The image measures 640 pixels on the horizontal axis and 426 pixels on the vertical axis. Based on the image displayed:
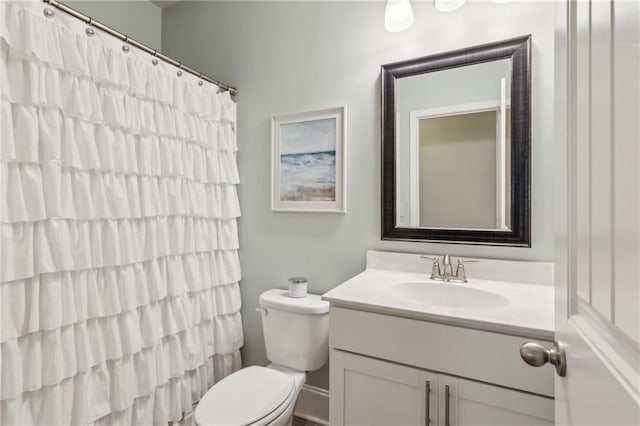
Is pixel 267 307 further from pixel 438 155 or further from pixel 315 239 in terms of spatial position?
pixel 438 155

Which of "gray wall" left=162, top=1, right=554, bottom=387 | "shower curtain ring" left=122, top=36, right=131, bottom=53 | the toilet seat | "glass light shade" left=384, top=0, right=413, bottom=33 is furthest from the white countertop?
"shower curtain ring" left=122, top=36, right=131, bottom=53

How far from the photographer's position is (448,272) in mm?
1422

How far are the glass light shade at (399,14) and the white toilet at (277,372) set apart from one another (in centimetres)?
138

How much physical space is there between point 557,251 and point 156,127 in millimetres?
1613

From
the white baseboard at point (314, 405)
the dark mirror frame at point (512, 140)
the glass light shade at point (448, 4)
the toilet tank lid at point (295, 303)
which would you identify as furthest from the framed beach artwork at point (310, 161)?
the white baseboard at point (314, 405)

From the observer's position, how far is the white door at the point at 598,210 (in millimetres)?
354

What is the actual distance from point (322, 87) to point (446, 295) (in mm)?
1272

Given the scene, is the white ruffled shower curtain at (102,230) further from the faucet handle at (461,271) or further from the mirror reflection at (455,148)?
the faucet handle at (461,271)

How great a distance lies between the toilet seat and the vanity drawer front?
387mm

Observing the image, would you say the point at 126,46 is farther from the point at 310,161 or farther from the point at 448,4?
the point at 448,4

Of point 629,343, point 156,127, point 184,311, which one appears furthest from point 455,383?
point 156,127

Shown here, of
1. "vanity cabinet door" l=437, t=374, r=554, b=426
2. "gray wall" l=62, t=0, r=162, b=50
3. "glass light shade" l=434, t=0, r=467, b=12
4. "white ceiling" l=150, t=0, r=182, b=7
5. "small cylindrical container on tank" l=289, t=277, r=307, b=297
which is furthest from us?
"white ceiling" l=150, t=0, r=182, b=7

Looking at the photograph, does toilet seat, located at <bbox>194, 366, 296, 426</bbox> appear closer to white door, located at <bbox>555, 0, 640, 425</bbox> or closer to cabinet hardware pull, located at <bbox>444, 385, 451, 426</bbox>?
cabinet hardware pull, located at <bbox>444, 385, 451, 426</bbox>

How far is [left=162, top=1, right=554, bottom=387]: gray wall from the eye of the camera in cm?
134
